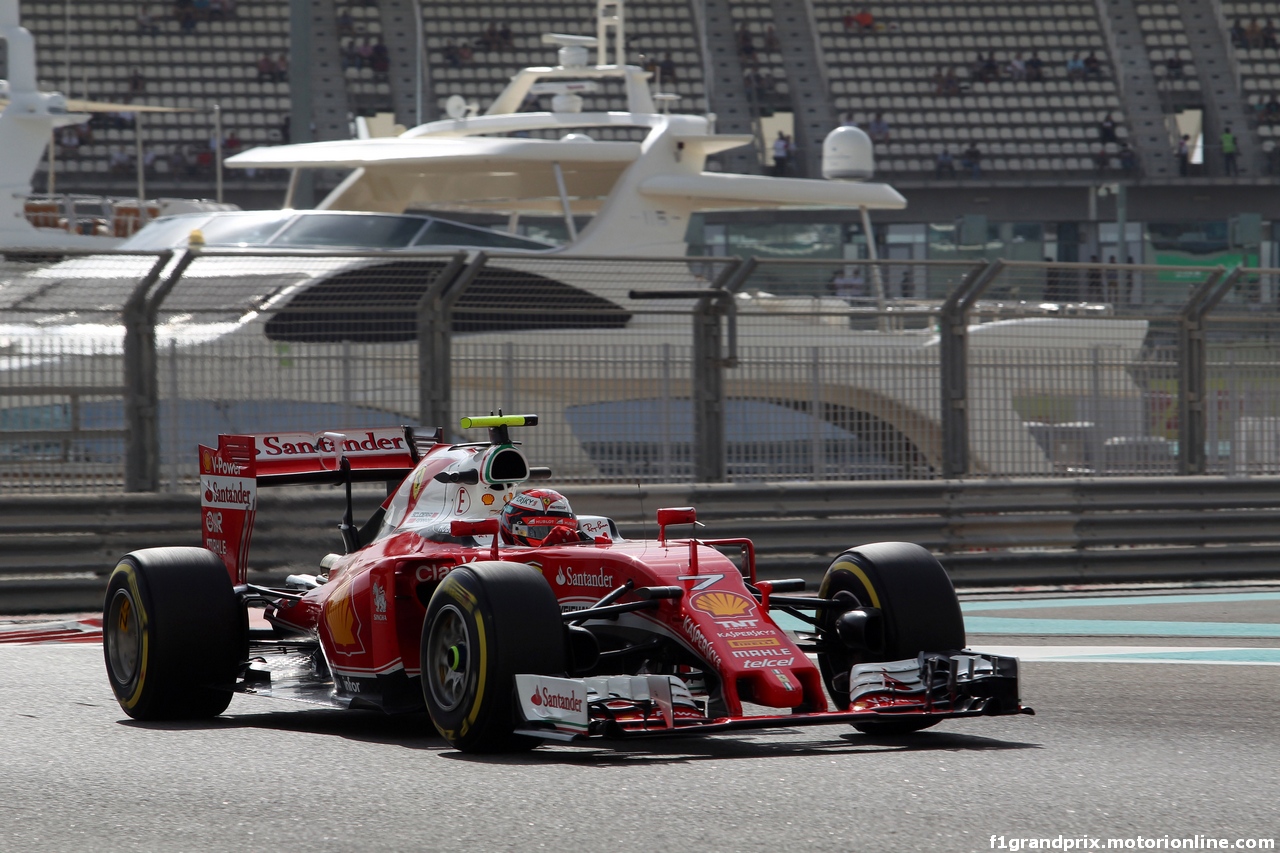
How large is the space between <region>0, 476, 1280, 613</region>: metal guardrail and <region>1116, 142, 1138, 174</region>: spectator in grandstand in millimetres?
25288

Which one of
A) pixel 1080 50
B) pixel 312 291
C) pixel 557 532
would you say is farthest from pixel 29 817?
pixel 1080 50

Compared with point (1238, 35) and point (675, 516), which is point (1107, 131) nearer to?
point (1238, 35)

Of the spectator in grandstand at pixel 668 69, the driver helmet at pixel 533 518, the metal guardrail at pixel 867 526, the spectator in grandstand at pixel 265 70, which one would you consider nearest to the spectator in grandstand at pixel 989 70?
the spectator in grandstand at pixel 668 69

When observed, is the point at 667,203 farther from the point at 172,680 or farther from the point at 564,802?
the point at 564,802

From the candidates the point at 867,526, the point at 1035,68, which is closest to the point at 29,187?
the point at 867,526

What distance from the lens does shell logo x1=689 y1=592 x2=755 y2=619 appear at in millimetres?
6250

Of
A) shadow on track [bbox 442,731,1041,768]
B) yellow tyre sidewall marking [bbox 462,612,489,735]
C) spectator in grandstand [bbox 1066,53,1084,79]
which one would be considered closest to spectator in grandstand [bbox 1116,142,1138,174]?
spectator in grandstand [bbox 1066,53,1084,79]

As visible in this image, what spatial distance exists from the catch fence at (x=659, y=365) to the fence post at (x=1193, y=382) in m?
0.02

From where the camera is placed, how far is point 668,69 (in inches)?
1502

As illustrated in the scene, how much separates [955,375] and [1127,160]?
26.1 m

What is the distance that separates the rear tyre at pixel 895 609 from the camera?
259 inches

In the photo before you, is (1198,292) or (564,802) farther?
(1198,292)

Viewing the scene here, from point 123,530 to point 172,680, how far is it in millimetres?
4593

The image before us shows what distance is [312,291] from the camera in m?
12.0
